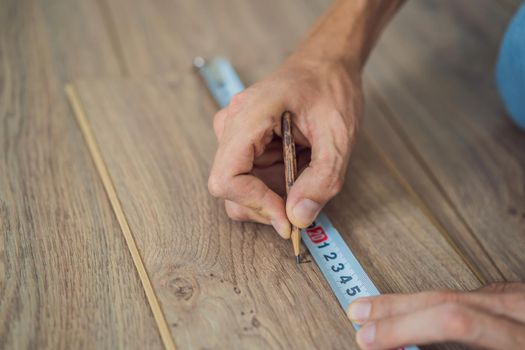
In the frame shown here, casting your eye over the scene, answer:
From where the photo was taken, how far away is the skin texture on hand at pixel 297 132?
86 centimetres

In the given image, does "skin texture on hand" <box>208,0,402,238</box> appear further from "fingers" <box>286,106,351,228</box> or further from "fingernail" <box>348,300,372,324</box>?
"fingernail" <box>348,300,372,324</box>

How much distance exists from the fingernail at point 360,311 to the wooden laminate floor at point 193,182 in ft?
0.09

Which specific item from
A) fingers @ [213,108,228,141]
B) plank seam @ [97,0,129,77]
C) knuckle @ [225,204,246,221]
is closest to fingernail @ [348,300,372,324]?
knuckle @ [225,204,246,221]

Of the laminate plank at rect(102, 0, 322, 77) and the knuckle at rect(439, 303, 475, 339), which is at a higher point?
the laminate plank at rect(102, 0, 322, 77)

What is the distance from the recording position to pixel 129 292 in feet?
2.69

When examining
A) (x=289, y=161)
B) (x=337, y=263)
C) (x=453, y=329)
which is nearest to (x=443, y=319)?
(x=453, y=329)

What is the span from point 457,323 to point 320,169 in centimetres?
32

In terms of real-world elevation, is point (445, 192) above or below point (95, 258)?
below

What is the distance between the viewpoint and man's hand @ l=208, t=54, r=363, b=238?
0.86 m

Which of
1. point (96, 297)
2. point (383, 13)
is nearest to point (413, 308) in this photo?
point (96, 297)

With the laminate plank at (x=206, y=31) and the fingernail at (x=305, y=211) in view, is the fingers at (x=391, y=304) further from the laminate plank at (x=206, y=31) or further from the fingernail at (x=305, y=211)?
the laminate plank at (x=206, y=31)

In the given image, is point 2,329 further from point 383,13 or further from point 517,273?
point 383,13

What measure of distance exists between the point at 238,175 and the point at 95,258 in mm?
262

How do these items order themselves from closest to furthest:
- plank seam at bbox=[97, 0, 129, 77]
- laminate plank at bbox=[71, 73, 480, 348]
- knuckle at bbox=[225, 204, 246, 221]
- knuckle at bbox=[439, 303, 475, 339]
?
knuckle at bbox=[439, 303, 475, 339] → laminate plank at bbox=[71, 73, 480, 348] → knuckle at bbox=[225, 204, 246, 221] → plank seam at bbox=[97, 0, 129, 77]
